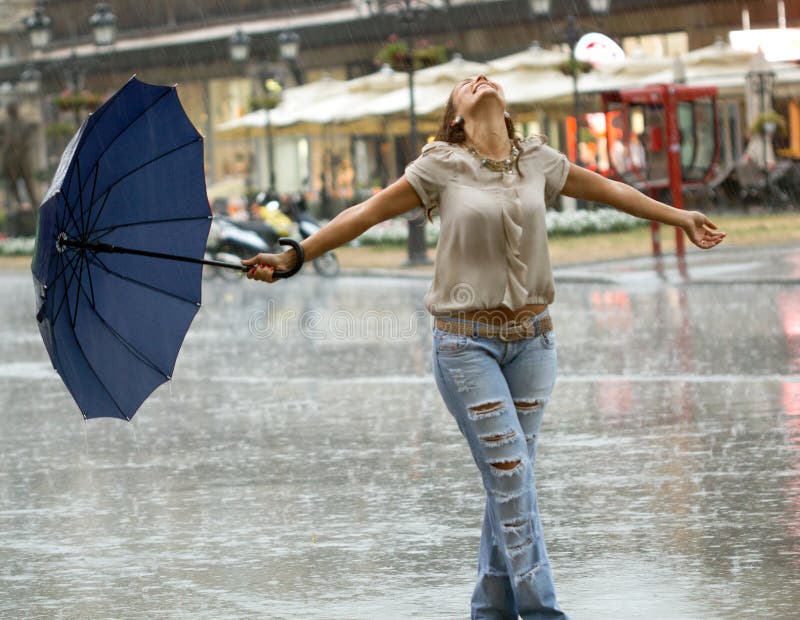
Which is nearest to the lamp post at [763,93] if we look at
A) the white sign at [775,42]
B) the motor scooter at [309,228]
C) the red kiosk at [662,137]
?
the white sign at [775,42]

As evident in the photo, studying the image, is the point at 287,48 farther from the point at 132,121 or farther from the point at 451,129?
the point at 451,129

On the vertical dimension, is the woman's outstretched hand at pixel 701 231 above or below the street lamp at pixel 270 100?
below

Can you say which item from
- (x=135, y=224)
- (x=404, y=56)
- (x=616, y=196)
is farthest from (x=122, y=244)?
(x=404, y=56)

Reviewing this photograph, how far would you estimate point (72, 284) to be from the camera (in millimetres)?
5930

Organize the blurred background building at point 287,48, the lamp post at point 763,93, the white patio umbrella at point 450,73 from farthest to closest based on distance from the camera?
the blurred background building at point 287,48, the white patio umbrella at point 450,73, the lamp post at point 763,93

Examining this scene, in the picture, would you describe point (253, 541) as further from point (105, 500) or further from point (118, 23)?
point (118, 23)

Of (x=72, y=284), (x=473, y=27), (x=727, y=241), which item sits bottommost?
(x=727, y=241)

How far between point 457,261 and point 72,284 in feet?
4.33

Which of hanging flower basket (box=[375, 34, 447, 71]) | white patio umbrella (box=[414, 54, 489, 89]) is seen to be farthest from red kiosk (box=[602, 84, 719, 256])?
white patio umbrella (box=[414, 54, 489, 89])

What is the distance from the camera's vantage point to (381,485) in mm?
→ 9062

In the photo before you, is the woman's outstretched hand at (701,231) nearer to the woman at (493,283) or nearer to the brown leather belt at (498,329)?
the woman at (493,283)

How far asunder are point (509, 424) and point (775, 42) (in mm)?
33465

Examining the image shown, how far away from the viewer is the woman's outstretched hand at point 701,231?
19.7 feet

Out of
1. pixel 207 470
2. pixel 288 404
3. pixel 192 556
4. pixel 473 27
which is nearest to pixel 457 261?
pixel 192 556
